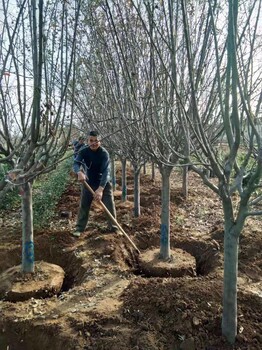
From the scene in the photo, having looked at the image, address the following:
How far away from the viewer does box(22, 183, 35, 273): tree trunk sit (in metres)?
4.12

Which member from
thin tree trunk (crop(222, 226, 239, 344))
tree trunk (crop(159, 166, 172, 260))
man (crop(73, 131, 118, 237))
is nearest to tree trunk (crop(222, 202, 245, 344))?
thin tree trunk (crop(222, 226, 239, 344))

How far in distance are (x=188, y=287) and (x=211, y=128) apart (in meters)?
1.93

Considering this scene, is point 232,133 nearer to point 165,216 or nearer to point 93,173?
point 165,216

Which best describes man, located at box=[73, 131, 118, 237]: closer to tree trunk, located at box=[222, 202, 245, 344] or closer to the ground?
the ground

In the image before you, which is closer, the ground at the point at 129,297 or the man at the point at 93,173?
the ground at the point at 129,297

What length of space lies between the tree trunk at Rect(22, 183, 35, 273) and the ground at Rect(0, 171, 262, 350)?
54 centimetres

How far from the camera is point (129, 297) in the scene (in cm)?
361

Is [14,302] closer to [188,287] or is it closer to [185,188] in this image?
[188,287]

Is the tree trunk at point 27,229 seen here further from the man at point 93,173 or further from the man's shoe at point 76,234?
the man's shoe at point 76,234

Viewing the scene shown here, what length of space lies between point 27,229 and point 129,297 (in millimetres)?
1550

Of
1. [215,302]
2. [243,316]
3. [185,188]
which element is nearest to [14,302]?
[215,302]

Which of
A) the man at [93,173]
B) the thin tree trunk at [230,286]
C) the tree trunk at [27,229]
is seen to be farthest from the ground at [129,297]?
the tree trunk at [27,229]

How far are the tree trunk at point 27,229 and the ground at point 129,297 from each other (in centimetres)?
Answer: 54

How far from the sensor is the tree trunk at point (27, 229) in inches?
162
